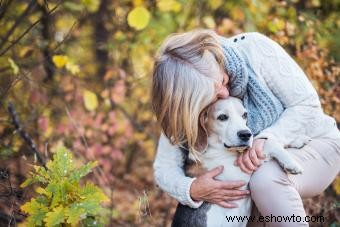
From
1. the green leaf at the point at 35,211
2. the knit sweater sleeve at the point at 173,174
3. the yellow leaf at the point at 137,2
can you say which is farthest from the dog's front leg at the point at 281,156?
the yellow leaf at the point at 137,2

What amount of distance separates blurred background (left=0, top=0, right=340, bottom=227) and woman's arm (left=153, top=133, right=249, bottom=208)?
3.94 feet

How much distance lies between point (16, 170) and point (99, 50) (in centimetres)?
233

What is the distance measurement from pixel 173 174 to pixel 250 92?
24.6 inches

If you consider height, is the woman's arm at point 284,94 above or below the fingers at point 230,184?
above

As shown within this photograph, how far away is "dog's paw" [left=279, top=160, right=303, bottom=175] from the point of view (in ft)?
9.68

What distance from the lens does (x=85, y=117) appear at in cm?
621

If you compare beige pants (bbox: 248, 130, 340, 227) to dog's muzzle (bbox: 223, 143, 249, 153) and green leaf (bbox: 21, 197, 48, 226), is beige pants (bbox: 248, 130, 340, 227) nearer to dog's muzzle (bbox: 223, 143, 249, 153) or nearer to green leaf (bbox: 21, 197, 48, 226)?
dog's muzzle (bbox: 223, 143, 249, 153)

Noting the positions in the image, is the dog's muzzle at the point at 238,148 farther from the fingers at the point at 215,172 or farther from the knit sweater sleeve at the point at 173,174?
the knit sweater sleeve at the point at 173,174

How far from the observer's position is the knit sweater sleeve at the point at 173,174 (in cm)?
315

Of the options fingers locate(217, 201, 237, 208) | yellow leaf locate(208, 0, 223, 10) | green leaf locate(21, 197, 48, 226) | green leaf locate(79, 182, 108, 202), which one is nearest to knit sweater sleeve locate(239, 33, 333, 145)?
fingers locate(217, 201, 237, 208)

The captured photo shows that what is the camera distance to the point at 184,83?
297 cm

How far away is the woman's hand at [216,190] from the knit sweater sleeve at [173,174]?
0.04 meters

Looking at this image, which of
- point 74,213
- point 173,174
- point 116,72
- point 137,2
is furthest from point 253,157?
point 116,72

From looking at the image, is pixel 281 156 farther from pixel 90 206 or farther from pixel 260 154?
pixel 90 206
